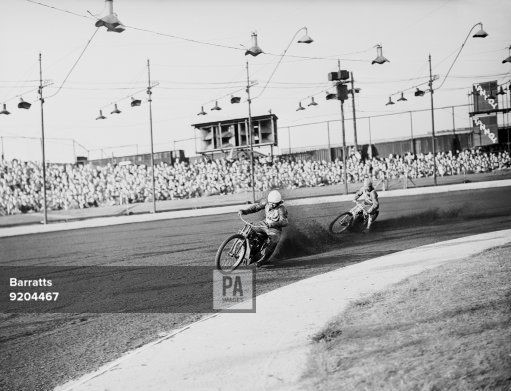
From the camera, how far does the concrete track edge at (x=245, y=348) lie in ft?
14.6

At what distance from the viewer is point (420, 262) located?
950cm

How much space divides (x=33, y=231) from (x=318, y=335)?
23122mm

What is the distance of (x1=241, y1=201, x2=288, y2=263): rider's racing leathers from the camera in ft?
33.1

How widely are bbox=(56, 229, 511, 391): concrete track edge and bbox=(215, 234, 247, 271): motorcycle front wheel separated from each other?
1517 millimetres

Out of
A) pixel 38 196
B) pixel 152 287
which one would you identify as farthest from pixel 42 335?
pixel 38 196

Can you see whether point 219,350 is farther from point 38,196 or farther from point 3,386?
point 38,196

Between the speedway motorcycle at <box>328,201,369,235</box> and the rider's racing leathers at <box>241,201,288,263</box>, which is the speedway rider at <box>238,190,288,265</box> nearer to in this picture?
the rider's racing leathers at <box>241,201,288,263</box>

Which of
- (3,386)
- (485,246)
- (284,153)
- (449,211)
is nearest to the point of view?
(3,386)

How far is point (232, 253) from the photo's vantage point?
Answer: 9562 mm

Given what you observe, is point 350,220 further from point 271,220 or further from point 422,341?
point 422,341

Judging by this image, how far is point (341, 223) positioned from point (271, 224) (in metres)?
5.19

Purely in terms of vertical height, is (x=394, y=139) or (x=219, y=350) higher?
(x=394, y=139)

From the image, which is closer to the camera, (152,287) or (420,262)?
(152,287)

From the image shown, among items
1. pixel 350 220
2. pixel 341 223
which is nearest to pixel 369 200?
pixel 350 220
